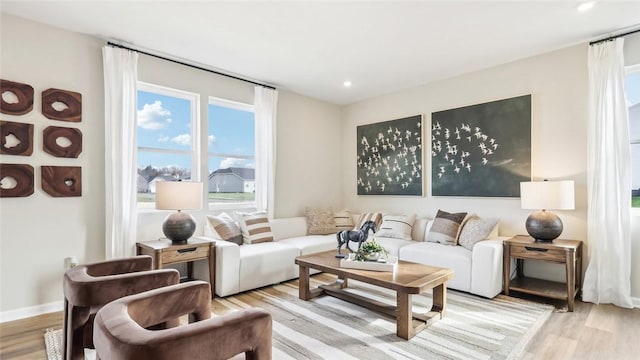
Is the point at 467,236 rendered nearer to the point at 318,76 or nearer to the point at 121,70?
the point at 318,76

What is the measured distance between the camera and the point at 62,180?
122 inches

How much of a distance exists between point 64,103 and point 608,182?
5.26 m

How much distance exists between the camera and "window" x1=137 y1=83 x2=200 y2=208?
3760 mm

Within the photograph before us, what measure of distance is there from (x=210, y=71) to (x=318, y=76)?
139 centimetres

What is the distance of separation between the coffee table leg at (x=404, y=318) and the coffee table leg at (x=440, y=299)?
487mm

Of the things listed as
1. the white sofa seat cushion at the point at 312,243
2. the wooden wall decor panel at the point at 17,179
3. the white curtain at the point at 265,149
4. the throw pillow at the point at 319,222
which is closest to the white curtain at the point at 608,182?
the white sofa seat cushion at the point at 312,243

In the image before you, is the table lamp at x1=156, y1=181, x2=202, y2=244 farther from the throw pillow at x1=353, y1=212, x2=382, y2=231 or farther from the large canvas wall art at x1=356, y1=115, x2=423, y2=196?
the large canvas wall art at x1=356, y1=115, x2=423, y2=196

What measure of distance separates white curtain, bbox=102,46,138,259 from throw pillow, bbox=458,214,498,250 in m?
3.60

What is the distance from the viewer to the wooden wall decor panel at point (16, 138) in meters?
2.82

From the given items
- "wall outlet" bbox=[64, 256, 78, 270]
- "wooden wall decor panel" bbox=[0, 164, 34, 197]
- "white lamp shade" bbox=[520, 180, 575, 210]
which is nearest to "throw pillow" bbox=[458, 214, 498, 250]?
"white lamp shade" bbox=[520, 180, 575, 210]

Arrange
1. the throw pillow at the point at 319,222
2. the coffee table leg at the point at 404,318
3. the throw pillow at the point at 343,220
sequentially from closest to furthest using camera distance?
the coffee table leg at the point at 404,318, the throw pillow at the point at 319,222, the throw pillow at the point at 343,220

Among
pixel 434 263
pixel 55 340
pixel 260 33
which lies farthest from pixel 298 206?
pixel 55 340

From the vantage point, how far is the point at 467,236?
379cm

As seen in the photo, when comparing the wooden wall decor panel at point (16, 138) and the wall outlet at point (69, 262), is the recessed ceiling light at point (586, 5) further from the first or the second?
the wall outlet at point (69, 262)
